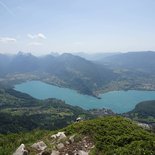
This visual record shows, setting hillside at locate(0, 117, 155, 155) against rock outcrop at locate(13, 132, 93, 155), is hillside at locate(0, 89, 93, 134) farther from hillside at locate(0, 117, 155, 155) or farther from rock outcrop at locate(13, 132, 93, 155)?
rock outcrop at locate(13, 132, 93, 155)

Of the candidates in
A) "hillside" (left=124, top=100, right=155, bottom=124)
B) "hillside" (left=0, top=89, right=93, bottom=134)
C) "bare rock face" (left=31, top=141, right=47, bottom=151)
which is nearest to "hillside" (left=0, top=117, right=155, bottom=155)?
"bare rock face" (left=31, top=141, right=47, bottom=151)

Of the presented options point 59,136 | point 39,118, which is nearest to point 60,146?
point 59,136

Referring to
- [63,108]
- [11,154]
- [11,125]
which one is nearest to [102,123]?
[11,154]

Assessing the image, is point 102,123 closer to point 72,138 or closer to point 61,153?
point 72,138

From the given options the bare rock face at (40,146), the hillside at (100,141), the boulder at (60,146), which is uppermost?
the hillside at (100,141)

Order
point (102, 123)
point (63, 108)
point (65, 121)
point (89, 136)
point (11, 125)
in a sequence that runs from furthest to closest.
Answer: point (63, 108) → point (65, 121) → point (11, 125) → point (102, 123) → point (89, 136)

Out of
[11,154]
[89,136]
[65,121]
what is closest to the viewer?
[11,154]

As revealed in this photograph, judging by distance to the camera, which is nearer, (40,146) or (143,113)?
(40,146)

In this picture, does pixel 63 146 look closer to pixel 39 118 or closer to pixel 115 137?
pixel 115 137

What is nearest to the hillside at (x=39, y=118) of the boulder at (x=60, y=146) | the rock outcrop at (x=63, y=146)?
the rock outcrop at (x=63, y=146)

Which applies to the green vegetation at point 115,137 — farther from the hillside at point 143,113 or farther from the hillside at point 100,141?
the hillside at point 143,113

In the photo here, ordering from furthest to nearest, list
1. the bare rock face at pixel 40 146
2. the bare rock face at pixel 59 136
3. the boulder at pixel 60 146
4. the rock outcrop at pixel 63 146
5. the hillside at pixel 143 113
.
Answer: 1. the hillside at pixel 143 113
2. the bare rock face at pixel 59 136
3. the bare rock face at pixel 40 146
4. the boulder at pixel 60 146
5. the rock outcrop at pixel 63 146
